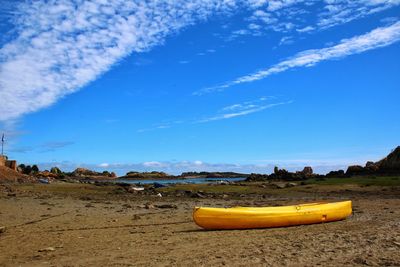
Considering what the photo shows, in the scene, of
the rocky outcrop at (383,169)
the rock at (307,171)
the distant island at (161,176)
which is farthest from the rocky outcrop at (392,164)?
the distant island at (161,176)

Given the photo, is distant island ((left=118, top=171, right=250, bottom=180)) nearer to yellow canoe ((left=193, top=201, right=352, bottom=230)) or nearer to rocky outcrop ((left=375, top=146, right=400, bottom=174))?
rocky outcrop ((left=375, top=146, right=400, bottom=174))

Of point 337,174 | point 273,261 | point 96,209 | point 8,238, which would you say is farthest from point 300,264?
point 337,174

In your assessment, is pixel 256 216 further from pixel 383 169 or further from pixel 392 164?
pixel 392 164

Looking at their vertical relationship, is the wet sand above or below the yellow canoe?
below

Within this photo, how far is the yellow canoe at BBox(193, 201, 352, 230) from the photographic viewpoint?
49.2 feet

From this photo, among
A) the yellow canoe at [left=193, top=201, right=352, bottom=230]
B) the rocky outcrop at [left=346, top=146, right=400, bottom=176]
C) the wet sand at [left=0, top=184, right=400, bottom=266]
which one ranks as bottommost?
the wet sand at [left=0, top=184, right=400, bottom=266]

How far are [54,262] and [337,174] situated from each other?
55.3 meters

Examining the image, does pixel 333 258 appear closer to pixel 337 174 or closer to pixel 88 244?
pixel 88 244

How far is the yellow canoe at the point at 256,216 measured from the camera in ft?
49.2

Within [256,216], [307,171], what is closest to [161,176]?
[307,171]

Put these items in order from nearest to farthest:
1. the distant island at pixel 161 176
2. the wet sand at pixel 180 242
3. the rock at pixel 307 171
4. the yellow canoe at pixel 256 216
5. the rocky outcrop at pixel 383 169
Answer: the wet sand at pixel 180 242, the yellow canoe at pixel 256 216, the rocky outcrop at pixel 383 169, the rock at pixel 307 171, the distant island at pixel 161 176

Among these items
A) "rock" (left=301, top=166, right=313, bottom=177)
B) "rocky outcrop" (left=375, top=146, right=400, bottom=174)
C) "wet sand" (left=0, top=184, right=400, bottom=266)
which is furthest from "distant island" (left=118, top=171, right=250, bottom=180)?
"wet sand" (left=0, top=184, right=400, bottom=266)

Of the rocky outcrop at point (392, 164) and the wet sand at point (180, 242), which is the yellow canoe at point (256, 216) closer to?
the wet sand at point (180, 242)

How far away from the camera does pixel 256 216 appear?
15227mm
